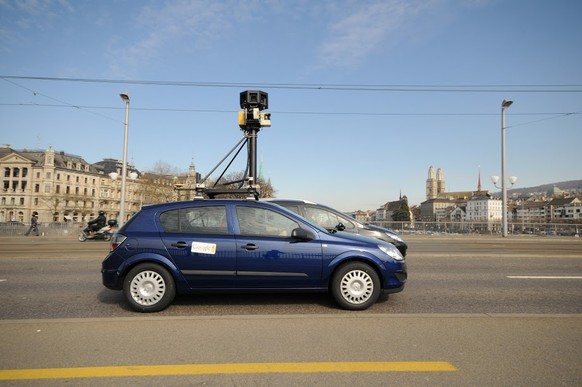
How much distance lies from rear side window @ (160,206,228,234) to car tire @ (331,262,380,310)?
1.80 metres

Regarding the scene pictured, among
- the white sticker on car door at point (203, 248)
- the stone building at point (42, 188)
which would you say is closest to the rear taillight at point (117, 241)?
the white sticker on car door at point (203, 248)

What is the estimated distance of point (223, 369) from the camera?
3.33m

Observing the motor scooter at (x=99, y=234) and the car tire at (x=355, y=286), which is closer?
the car tire at (x=355, y=286)

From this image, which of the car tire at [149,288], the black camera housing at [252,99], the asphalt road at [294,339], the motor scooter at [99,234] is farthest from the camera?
the motor scooter at [99,234]

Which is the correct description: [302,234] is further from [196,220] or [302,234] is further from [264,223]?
[196,220]

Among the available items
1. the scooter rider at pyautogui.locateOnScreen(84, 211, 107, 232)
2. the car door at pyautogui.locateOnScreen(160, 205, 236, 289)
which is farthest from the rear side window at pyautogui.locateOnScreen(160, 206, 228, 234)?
the scooter rider at pyautogui.locateOnScreen(84, 211, 107, 232)

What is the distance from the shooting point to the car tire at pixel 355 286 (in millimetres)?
5340

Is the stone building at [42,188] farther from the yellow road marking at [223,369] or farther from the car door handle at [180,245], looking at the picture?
the yellow road marking at [223,369]

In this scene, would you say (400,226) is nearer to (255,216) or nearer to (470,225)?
(470,225)

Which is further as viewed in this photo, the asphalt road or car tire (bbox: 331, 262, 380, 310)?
car tire (bbox: 331, 262, 380, 310)

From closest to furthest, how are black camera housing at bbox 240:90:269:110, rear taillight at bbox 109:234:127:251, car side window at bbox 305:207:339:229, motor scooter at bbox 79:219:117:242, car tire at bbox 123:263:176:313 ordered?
car tire at bbox 123:263:176:313
rear taillight at bbox 109:234:127:251
car side window at bbox 305:207:339:229
black camera housing at bbox 240:90:269:110
motor scooter at bbox 79:219:117:242

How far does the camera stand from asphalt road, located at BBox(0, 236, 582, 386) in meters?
3.22

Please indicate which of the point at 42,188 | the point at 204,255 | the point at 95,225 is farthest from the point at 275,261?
the point at 42,188

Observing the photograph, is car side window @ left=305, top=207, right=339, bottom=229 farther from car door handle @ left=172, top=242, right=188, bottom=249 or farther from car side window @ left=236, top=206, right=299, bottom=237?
car door handle @ left=172, top=242, right=188, bottom=249
